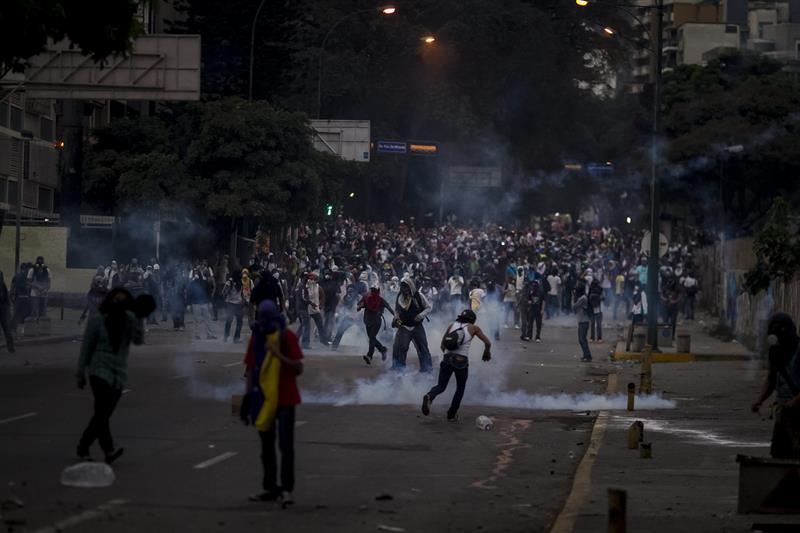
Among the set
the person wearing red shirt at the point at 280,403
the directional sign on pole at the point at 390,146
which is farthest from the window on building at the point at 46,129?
the person wearing red shirt at the point at 280,403

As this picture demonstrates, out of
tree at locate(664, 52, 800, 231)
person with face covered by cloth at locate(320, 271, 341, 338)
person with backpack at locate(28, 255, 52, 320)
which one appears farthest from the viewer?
tree at locate(664, 52, 800, 231)

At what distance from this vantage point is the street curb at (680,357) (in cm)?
3247

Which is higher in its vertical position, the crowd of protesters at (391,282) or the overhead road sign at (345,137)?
the overhead road sign at (345,137)

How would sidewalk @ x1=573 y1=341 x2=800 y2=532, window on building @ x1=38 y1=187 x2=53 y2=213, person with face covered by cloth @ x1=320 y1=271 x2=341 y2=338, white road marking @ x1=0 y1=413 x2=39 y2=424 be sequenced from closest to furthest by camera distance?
1. sidewalk @ x1=573 y1=341 x2=800 y2=532
2. white road marking @ x1=0 y1=413 x2=39 y2=424
3. person with face covered by cloth @ x1=320 y1=271 x2=341 y2=338
4. window on building @ x1=38 y1=187 x2=53 y2=213

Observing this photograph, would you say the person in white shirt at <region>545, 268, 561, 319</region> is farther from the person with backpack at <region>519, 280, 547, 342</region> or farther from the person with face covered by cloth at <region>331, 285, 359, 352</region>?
the person with face covered by cloth at <region>331, 285, 359, 352</region>

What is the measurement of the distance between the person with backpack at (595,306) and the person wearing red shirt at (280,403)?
936 inches

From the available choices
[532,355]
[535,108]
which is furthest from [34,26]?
[535,108]

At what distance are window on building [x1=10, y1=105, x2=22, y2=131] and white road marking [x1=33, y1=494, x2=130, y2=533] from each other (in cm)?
4330

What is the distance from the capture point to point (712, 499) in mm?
12398

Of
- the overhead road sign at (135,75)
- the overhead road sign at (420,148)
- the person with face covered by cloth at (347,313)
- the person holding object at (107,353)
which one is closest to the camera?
the person holding object at (107,353)

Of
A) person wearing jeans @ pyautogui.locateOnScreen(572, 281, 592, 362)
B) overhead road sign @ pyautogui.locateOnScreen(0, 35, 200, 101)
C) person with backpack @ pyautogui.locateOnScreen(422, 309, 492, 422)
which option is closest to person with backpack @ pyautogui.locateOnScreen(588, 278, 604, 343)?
person wearing jeans @ pyautogui.locateOnScreen(572, 281, 592, 362)

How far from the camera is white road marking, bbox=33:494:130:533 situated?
1009 centimetres

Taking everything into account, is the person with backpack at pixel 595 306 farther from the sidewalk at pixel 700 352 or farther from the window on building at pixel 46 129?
the window on building at pixel 46 129

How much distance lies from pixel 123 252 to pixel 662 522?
43.1m
